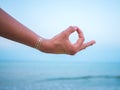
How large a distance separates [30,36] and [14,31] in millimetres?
31

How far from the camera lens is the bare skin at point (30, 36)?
41cm

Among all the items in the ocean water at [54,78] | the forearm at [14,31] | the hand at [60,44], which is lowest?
the hand at [60,44]

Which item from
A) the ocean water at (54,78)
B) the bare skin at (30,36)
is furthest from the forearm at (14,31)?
the ocean water at (54,78)

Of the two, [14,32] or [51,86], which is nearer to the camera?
[14,32]

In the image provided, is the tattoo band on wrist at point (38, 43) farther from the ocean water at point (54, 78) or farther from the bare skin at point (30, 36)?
the ocean water at point (54, 78)

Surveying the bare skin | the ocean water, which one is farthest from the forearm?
the ocean water

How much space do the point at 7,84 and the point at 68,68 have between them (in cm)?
273

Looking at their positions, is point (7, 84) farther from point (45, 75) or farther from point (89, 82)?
point (89, 82)

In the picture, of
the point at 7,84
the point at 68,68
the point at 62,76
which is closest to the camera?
the point at 7,84

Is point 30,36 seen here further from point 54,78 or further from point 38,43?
point 54,78

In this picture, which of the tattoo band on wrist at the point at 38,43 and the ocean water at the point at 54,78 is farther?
the ocean water at the point at 54,78

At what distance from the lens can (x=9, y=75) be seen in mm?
6219

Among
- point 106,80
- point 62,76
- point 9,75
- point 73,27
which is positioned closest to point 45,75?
point 62,76

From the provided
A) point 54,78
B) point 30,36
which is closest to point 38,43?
point 30,36
